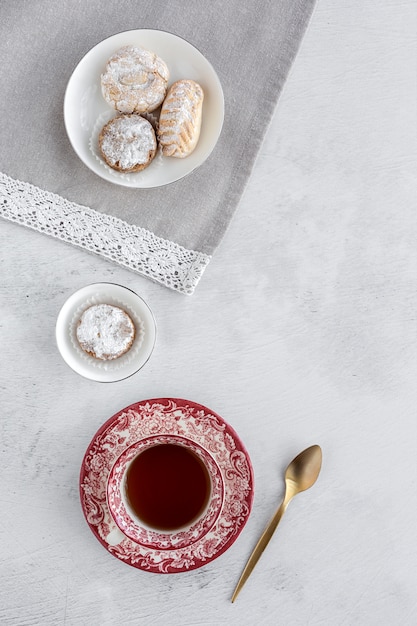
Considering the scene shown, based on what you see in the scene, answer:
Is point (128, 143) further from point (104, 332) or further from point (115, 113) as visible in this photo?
point (104, 332)

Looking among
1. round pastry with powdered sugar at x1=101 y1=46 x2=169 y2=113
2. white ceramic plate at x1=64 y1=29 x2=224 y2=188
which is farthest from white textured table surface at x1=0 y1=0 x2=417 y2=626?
round pastry with powdered sugar at x1=101 y1=46 x2=169 y2=113

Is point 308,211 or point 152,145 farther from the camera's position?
point 308,211

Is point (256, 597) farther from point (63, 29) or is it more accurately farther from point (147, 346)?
point (63, 29)

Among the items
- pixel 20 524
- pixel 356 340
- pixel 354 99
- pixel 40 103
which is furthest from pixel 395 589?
pixel 40 103

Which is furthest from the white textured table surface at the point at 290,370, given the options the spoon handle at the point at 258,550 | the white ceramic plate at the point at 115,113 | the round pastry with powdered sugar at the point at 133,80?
the round pastry with powdered sugar at the point at 133,80

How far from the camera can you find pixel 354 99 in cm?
130

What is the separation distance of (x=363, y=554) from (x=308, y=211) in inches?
27.3

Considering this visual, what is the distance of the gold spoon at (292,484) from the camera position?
126cm

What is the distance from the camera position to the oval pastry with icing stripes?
116 centimetres

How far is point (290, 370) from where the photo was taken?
4.24 ft

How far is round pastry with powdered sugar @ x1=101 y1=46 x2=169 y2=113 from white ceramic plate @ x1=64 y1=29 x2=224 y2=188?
0.03m

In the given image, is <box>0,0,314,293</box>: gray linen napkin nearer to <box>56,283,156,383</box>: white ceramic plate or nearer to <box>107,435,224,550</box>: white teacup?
<box>56,283,156,383</box>: white ceramic plate

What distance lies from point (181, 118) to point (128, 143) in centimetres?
11

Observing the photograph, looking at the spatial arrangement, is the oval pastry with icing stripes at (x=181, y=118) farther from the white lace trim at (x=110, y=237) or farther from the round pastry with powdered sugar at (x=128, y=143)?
the white lace trim at (x=110, y=237)
